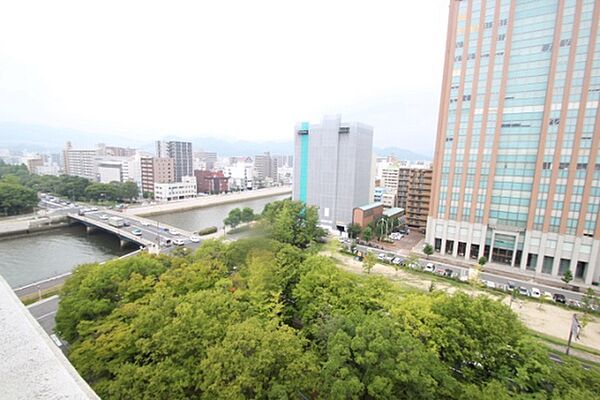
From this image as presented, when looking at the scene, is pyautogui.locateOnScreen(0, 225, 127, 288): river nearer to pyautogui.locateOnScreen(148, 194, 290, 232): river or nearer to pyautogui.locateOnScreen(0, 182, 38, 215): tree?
pyautogui.locateOnScreen(0, 182, 38, 215): tree

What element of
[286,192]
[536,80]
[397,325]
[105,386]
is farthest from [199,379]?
[286,192]

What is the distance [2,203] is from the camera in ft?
116

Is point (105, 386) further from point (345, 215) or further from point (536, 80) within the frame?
point (536, 80)

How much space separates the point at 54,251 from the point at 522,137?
1867 inches

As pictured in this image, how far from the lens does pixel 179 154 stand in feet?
247

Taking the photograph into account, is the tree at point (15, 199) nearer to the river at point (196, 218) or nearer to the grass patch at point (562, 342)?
the river at point (196, 218)

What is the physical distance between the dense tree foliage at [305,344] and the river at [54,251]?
52.4 ft

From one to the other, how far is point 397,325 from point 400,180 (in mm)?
38926

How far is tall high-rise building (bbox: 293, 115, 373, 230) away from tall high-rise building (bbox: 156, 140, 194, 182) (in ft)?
162

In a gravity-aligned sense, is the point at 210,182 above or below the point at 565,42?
below

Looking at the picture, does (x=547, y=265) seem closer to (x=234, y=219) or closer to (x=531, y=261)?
(x=531, y=261)

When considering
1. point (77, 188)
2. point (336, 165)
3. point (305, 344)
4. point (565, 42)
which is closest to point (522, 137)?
point (565, 42)

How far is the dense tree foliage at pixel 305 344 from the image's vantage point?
6.73m

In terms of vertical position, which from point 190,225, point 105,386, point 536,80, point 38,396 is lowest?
point 190,225
